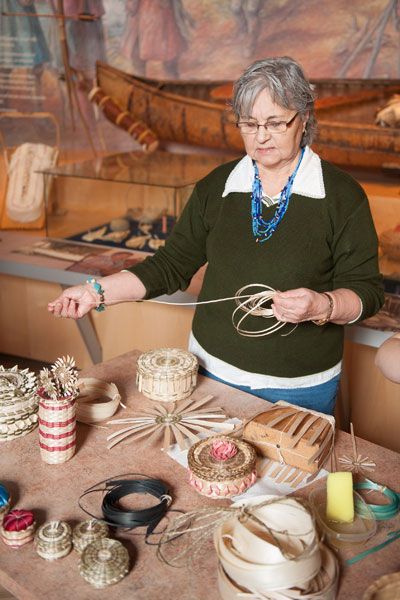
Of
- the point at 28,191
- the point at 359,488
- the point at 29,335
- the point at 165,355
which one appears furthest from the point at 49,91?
the point at 359,488

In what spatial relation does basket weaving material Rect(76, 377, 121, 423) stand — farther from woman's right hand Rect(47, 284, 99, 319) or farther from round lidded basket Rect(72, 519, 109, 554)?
round lidded basket Rect(72, 519, 109, 554)

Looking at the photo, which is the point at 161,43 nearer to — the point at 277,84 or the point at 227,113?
the point at 227,113

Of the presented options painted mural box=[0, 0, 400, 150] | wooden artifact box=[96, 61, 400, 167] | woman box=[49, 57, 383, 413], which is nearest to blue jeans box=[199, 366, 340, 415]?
woman box=[49, 57, 383, 413]

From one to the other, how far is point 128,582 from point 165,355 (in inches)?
37.5

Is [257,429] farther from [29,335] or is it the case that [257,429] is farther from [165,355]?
[29,335]

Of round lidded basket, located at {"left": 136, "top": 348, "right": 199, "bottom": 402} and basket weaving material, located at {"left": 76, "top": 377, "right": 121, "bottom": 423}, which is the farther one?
round lidded basket, located at {"left": 136, "top": 348, "right": 199, "bottom": 402}

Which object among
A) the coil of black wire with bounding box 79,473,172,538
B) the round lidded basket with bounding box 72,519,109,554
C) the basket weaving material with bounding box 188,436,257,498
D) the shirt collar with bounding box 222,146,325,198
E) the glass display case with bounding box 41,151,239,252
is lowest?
the coil of black wire with bounding box 79,473,172,538

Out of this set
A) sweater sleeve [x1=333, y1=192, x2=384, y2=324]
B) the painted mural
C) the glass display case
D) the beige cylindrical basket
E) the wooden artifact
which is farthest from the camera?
the painted mural

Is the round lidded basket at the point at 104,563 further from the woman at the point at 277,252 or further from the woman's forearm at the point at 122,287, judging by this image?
the woman's forearm at the point at 122,287

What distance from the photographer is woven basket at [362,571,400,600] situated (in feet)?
4.04

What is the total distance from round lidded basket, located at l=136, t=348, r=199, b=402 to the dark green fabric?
17cm

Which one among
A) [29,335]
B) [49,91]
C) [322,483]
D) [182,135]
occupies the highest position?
[49,91]

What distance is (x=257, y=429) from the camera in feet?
5.81

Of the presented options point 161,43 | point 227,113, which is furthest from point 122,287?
point 161,43
